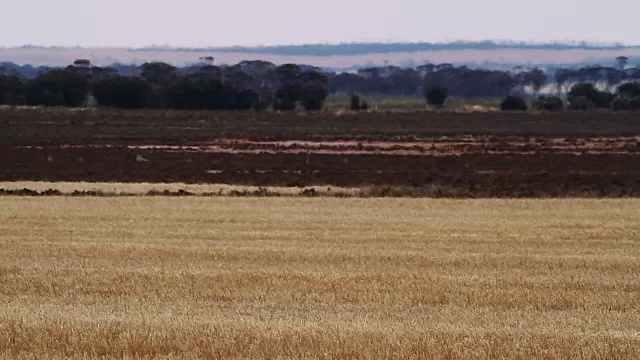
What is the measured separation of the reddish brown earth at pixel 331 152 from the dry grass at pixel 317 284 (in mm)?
10668

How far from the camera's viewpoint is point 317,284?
14742mm

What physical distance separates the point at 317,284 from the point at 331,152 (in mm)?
38199

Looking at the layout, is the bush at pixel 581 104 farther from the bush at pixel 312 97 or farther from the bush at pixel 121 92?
the bush at pixel 121 92

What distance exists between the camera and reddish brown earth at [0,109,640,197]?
37844mm

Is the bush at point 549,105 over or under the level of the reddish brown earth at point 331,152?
under

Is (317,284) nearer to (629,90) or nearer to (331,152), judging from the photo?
(331,152)

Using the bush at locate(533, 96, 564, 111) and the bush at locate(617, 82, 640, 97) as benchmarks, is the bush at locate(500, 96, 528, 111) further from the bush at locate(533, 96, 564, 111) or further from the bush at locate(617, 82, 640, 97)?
the bush at locate(617, 82, 640, 97)

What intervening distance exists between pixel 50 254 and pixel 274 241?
Answer: 433 centimetres

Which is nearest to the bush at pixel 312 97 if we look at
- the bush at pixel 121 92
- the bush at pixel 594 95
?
the bush at pixel 121 92

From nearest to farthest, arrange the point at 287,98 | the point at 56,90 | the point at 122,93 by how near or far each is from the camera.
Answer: the point at 122,93 → the point at 56,90 → the point at 287,98

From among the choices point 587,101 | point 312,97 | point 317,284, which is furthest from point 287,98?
point 317,284

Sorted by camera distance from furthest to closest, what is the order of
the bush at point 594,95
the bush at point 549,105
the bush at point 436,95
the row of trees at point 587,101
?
the bush at point 436,95
the bush at point 594,95
the bush at point 549,105
the row of trees at point 587,101

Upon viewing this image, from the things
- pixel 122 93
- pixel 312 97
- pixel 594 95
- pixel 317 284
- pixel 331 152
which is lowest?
pixel 594 95

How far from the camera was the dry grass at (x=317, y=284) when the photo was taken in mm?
10586
